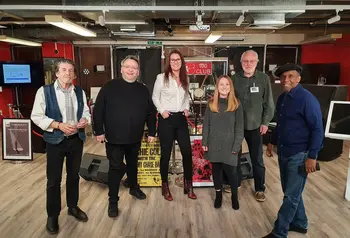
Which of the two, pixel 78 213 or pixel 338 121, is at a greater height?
pixel 338 121

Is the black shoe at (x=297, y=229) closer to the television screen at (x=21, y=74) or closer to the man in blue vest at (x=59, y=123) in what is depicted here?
the man in blue vest at (x=59, y=123)

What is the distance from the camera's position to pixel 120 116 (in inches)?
101

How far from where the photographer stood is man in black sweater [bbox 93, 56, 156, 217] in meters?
2.56

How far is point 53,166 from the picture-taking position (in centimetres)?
230

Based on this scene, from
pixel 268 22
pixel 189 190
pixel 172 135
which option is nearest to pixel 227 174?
pixel 189 190

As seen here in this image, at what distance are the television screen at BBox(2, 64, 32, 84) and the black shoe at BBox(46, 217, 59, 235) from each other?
549cm

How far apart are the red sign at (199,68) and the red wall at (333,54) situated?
14.6ft

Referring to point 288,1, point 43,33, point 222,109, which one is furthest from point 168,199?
point 43,33

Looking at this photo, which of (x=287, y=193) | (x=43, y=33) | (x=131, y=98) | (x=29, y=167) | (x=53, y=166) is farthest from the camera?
(x=43, y=33)

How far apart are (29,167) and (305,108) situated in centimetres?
401

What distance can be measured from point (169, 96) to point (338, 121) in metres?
1.92

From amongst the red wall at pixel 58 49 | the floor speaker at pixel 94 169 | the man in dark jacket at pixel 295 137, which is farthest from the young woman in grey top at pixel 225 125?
the red wall at pixel 58 49

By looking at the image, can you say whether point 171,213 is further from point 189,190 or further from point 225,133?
point 225,133

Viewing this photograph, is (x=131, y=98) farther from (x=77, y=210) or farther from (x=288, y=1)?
(x=288, y=1)
